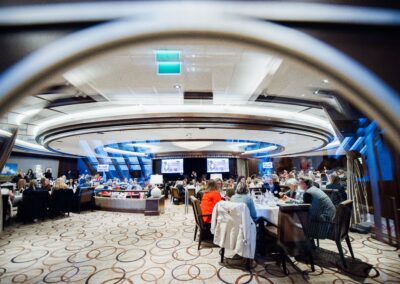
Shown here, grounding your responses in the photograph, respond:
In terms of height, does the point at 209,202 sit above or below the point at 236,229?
above

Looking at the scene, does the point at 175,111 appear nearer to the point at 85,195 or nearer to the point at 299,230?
the point at 299,230

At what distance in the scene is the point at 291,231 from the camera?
2598 millimetres

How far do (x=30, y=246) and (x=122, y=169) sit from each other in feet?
52.1

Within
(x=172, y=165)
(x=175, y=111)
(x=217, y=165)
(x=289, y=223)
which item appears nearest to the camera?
(x=289, y=223)

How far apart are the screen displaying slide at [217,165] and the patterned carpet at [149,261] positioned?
1145cm

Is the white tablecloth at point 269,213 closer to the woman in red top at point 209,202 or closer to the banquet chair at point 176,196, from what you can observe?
the woman in red top at point 209,202

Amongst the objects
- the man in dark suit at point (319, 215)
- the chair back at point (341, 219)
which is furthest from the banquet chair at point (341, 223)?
the man in dark suit at point (319, 215)

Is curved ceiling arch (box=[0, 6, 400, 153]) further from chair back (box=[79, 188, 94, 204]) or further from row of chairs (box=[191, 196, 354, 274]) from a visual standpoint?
chair back (box=[79, 188, 94, 204])

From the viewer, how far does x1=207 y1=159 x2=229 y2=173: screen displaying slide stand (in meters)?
15.9

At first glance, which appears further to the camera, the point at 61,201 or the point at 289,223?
the point at 61,201

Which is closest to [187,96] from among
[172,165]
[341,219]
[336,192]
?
[341,219]

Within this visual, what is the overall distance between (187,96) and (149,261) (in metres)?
3.26

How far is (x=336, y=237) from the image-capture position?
105 inches

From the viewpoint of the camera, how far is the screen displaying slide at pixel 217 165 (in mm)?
15906
